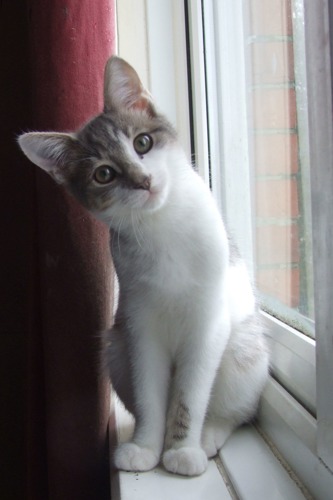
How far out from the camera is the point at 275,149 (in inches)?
42.4

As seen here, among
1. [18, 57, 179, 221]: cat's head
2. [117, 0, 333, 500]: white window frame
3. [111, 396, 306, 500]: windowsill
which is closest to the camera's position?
[117, 0, 333, 500]: white window frame

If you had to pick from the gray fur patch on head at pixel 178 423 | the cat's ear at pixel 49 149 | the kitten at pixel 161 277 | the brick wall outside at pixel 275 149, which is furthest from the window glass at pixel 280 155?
the cat's ear at pixel 49 149

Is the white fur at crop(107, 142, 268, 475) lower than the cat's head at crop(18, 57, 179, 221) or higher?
lower

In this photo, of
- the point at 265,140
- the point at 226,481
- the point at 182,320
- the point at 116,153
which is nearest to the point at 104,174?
the point at 116,153

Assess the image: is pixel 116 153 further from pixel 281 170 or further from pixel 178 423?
pixel 178 423

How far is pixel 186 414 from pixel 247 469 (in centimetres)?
12

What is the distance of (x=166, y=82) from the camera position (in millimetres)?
1420

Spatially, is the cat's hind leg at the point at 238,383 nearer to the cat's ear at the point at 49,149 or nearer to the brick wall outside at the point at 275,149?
the brick wall outside at the point at 275,149

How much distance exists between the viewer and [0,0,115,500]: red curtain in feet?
2.98

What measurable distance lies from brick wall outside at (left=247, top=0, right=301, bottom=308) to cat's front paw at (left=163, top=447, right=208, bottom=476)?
31cm

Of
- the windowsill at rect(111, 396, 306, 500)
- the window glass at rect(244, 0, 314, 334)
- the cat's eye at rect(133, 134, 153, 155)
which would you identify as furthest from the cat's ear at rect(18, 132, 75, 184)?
the windowsill at rect(111, 396, 306, 500)

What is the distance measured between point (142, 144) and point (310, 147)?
38 cm

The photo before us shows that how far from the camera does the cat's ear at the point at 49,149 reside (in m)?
0.86

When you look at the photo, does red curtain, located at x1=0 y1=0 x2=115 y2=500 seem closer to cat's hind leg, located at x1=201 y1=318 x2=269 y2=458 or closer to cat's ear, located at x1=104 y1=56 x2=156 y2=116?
cat's ear, located at x1=104 y1=56 x2=156 y2=116
